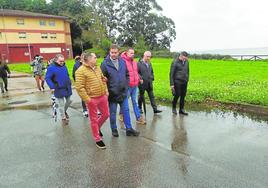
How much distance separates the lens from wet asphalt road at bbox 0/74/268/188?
13.9ft

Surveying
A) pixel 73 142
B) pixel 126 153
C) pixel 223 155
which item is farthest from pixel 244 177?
pixel 73 142

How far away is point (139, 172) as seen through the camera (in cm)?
446

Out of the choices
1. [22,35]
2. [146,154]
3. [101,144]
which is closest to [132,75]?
[101,144]

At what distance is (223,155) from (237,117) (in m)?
2.89

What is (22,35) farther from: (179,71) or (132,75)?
(132,75)

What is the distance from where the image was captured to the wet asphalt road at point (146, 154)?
166 inches

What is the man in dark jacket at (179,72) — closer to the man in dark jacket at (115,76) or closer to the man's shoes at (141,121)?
the man's shoes at (141,121)

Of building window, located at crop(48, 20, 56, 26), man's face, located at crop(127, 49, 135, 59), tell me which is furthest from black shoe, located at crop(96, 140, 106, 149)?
building window, located at crop(48, 20, 56, 26)

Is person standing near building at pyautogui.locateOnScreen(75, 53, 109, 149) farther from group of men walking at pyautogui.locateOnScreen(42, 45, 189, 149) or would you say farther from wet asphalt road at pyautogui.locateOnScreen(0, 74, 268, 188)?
wet asphalt road at pyautogui.locateOnScreen(0, 74, 268, 188)

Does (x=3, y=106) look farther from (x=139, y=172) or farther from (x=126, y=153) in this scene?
(x=139, y=172)

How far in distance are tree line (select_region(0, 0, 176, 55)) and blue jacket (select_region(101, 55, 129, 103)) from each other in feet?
167

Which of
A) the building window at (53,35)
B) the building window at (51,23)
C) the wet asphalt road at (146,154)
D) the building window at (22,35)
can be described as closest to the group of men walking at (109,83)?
the wet asphalt road at (146,154)

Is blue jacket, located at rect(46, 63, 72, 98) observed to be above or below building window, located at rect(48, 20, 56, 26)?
below

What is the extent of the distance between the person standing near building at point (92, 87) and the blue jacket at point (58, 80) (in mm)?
2021
